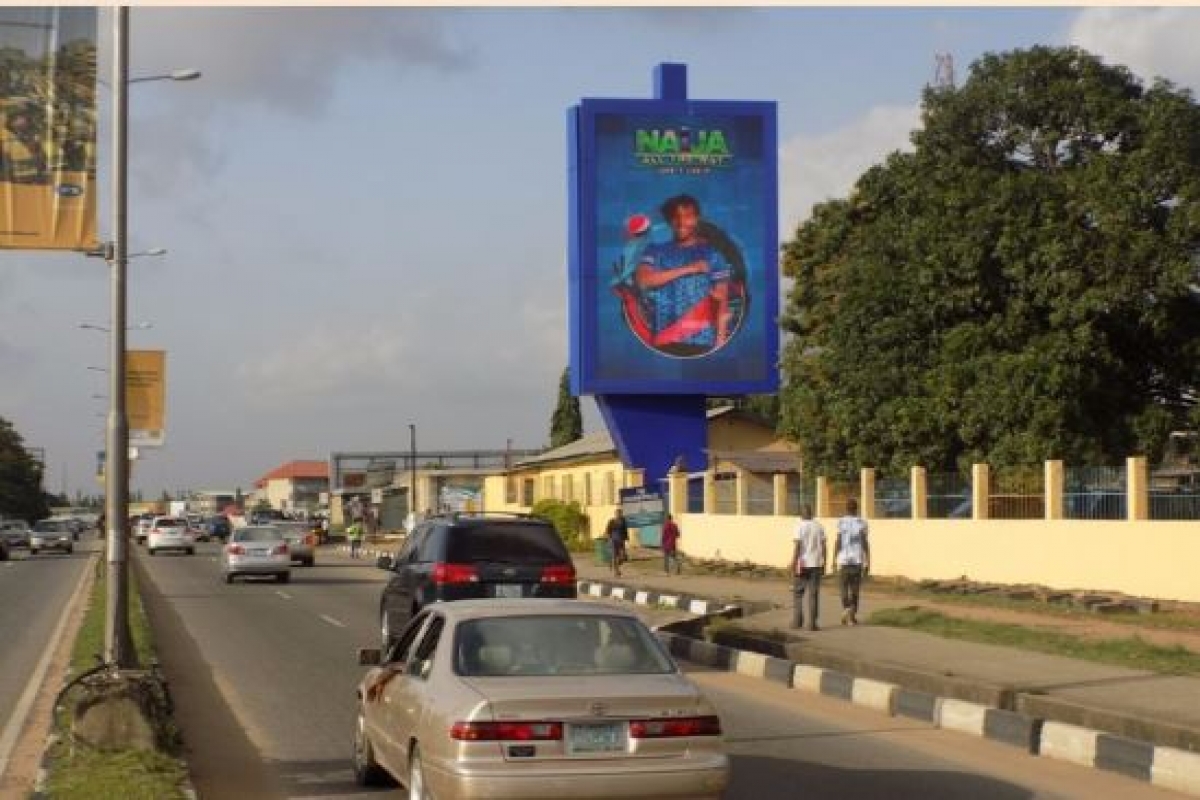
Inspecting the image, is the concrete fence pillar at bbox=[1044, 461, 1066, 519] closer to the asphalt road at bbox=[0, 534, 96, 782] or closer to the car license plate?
the asphalt road at bbox=[0, 534, 96, 782]

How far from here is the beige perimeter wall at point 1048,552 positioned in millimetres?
23484

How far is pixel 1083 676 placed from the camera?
620 inches

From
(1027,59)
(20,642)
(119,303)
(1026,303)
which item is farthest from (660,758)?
(1027,59)

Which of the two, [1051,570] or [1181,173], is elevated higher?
[1181,173]

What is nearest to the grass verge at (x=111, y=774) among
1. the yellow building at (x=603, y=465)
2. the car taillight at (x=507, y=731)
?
the car taillight at (x=507, y=731)

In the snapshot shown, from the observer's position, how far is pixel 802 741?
41.4 feet

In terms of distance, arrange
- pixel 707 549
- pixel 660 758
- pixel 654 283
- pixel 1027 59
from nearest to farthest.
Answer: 1. pixel 660 758
2. pixel 1027 59
3. pixel 707 549
4. pixel 654 283

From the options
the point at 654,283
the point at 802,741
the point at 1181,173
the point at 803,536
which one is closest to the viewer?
the point at 802,741

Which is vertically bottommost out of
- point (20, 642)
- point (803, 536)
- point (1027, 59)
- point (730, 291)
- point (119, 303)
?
point (20, 642)

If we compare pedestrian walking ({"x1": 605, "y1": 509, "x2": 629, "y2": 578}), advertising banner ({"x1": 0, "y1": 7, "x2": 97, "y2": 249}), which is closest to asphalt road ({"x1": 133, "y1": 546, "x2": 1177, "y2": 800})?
advertising banner ({"x1": 0, "y1": 7, "x2": 97, "y2": 249})

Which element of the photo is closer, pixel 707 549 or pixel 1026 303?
pixel 1026 303

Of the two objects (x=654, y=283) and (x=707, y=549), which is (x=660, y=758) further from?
(x=654, y=283)

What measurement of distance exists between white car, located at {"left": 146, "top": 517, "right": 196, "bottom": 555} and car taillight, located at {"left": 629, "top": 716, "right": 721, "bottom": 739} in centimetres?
5450

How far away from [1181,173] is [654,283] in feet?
58.7
